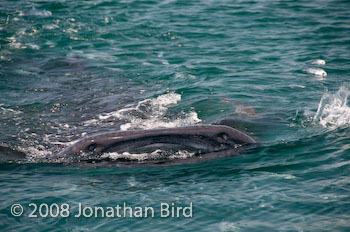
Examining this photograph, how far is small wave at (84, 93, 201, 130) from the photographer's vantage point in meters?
13.0

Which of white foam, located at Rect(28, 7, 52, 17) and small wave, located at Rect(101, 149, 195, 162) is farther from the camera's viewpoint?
white foam, located at Rect(28, 7, 52, 17)

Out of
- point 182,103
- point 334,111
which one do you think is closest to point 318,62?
point 334,111

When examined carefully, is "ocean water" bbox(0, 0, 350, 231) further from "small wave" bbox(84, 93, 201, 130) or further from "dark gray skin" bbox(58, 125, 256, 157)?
"dark gray skin" bbox(58, 125, 256, 157)

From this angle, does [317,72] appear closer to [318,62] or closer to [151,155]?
[318,62]

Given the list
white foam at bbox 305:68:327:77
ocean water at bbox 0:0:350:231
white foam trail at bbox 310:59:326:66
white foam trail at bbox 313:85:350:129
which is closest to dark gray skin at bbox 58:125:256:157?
ocean water at bbox 0:0:350:231

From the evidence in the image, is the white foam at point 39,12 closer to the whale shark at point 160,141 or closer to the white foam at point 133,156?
the whale shark at point 160,141

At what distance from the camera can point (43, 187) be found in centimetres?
982

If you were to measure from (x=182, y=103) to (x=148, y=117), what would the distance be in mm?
1656

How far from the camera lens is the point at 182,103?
14.8 metres

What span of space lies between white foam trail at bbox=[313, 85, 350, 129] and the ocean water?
2.2 inches

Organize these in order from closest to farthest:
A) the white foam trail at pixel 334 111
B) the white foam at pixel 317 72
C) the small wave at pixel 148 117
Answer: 1. the white foam trail at pixel 334 111
2. the small wave at pixel 148 117
3. the white foam at pixel 317 72

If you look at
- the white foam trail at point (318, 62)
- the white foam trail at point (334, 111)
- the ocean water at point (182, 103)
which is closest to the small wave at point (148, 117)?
the ocean water at point (182, 103)

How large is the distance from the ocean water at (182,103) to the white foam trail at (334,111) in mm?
55

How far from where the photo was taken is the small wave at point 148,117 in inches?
510
